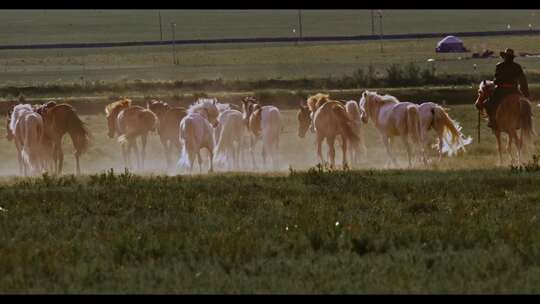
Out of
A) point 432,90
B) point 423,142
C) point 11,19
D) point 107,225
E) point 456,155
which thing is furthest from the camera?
point 11,19

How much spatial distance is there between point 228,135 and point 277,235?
15.5 m

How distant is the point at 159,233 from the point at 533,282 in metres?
4.59

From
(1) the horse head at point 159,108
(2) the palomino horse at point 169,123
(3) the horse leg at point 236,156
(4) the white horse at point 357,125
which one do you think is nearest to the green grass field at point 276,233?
(4) the white horse at point 357,125

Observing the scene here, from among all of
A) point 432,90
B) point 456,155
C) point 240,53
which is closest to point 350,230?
point 456,155

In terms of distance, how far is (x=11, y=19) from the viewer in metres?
148

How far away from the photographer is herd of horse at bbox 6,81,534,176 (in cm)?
2764

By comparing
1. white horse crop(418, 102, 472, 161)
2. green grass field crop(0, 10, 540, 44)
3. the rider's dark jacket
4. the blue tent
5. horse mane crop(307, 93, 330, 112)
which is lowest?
white horse crop(418, 102, 472, 161)

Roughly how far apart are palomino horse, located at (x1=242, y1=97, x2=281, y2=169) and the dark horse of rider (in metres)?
5.40

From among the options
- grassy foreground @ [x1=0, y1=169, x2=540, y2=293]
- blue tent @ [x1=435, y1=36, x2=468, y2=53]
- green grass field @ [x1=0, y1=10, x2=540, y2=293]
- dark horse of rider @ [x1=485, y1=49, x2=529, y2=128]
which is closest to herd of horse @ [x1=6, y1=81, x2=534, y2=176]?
dark horse of rider @ [x1=485, y1=49, x2=529, y2=128]

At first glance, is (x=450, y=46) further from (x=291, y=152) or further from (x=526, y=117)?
(x=526, y=117)

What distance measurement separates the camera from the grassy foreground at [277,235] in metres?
12.2

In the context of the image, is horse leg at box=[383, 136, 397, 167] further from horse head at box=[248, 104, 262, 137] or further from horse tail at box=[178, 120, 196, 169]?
horse tail at box=[178, 120, 196, 169]

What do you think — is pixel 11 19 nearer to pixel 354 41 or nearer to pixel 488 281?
pixel 354 41
